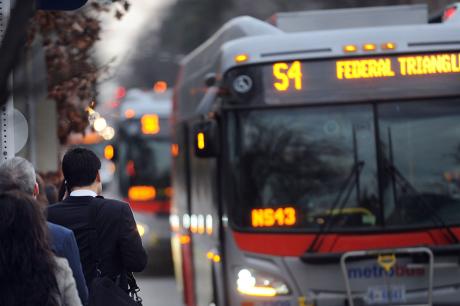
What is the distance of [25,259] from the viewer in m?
4.98

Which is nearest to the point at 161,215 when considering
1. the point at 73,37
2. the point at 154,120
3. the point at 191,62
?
the point at 154,120

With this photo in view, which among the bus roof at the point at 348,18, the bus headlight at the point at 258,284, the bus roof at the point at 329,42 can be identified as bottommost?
the bus headlight at the point at 258,284

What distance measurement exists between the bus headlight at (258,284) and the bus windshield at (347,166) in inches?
15.2

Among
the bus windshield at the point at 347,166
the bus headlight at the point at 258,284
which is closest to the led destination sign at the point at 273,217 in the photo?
the bus windshield at the point at 347,166

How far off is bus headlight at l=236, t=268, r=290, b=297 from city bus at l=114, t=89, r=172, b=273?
14.7m

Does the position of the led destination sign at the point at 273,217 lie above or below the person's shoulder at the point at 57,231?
below

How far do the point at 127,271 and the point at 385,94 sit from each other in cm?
406

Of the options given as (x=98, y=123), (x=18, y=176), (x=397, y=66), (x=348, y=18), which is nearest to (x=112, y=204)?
(x=18, y=176)

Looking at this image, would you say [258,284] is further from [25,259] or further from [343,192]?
[25,259]

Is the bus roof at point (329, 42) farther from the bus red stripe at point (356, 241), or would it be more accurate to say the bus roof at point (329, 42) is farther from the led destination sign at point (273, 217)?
the bus red stripe at point (356, 241)

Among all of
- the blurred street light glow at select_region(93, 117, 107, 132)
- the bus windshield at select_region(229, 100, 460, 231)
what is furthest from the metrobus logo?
the blurred street light glow at select_region(93, 117, 107, 132)

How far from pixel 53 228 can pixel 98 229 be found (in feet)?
3.37

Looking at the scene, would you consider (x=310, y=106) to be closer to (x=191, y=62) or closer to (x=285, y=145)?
(x=285, y=145)

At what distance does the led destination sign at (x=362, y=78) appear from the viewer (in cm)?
1007
